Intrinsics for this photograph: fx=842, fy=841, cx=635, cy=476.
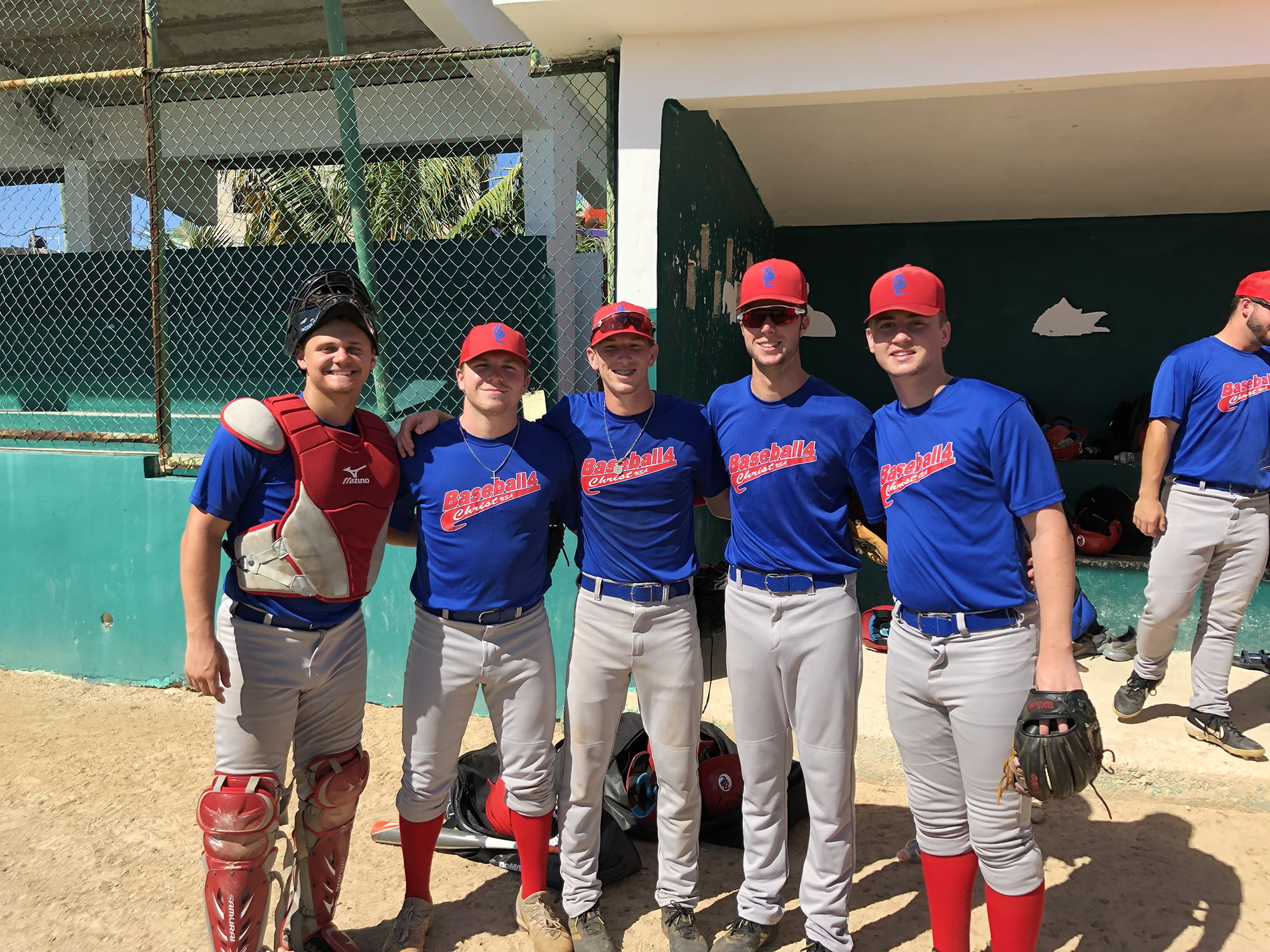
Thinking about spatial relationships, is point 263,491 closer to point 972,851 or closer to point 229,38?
point 972,851

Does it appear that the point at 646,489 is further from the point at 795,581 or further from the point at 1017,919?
the point at 1017,919

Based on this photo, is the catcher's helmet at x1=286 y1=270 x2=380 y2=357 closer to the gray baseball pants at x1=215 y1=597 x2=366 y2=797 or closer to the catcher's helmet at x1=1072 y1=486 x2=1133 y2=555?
the gray baseball pants at x1=215 y1=597 x2=366 y2=797

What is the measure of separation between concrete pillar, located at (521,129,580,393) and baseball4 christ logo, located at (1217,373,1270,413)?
443 cm

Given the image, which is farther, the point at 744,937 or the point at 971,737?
the point at 744,937

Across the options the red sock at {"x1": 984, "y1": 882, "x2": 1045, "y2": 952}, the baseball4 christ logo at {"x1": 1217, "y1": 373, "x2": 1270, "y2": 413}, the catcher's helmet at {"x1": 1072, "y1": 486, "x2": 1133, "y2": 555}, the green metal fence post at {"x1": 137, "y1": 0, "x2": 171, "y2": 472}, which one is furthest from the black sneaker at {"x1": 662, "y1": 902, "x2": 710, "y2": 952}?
the catcher's helmet at {"x1": 1072, "y1": 486, "x2": 1133, "y2": 555}

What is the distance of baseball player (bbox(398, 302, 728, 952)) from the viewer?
276 cm

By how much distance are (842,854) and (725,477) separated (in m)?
1.25

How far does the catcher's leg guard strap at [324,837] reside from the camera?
2627 millimetres

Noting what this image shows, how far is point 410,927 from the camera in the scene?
2816mm

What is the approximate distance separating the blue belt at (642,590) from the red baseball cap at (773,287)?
92cm

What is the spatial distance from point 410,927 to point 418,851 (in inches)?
9.3

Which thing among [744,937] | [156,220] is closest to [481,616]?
[744,937]

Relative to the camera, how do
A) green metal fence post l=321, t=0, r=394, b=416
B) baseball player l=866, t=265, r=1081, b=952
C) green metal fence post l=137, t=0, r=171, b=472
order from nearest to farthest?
baseball player l=866, t=265, r=1081, b=952
green metal fence post l=137, t=0, r=171, b=472
green metal fence post l=321, t=0, r=394, b=416

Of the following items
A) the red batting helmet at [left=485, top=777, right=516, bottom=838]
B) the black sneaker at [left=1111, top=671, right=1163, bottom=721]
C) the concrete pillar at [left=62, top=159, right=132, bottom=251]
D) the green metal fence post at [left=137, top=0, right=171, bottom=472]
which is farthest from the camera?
the concrete pillar at [left=62, top=159, right=132, bottom=251]
